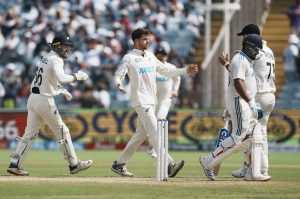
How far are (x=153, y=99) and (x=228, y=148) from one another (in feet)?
5.71

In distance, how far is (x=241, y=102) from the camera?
51.4 feet

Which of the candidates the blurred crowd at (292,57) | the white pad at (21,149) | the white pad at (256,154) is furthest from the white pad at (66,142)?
the blurred crowd at (292,57)

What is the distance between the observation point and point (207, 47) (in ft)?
96.1

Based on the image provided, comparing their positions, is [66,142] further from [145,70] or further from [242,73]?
[242,73]

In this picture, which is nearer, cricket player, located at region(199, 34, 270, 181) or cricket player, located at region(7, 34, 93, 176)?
cricket player, located at region(199, 34, 270, 181)

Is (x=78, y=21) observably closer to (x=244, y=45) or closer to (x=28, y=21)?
(x=28, y=21)

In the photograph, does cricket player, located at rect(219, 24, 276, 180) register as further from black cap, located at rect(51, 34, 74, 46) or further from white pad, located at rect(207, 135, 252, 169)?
black cap, located at rect(51, 34, 74, 46)

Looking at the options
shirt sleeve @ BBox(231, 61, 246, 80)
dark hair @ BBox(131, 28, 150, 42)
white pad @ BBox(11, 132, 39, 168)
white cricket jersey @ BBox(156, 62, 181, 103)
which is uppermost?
dark hair @ BBox(131, 28, 150, 42)

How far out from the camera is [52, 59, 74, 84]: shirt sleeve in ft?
52.6

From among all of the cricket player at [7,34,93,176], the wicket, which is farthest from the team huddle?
the wicket

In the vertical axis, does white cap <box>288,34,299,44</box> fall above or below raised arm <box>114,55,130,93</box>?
above

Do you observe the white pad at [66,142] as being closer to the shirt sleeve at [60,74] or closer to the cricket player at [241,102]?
the shirt sleeve at [60,74]

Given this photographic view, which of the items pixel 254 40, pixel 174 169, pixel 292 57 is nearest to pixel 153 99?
pixel 174 169

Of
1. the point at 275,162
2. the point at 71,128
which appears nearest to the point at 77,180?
the point at 275,162
